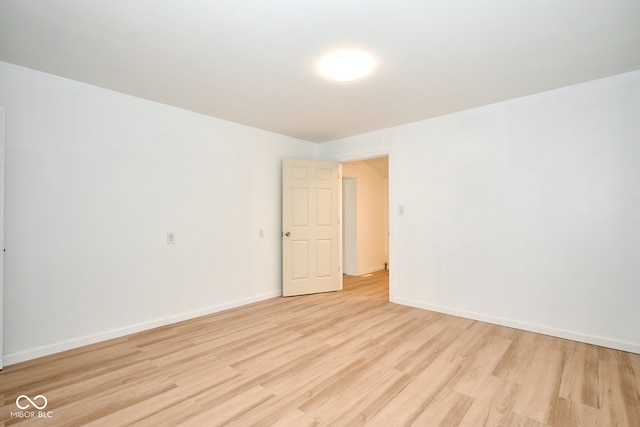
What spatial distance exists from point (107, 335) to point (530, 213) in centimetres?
445

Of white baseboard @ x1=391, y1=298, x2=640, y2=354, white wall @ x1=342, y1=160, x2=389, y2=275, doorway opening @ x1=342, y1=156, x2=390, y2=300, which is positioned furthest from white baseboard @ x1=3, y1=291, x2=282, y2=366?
→ white wall @ x1=342, y1=160, x2=389, y2=275

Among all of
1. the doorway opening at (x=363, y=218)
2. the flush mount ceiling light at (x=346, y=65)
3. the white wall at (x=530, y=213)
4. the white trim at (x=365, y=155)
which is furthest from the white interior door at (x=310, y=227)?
the flush mount ceiling light at (x=346, y=65)

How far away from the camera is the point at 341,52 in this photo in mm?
2270

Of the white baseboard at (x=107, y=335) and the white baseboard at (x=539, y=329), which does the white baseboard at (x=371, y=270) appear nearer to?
the white baseboard at (x=539, y=329)

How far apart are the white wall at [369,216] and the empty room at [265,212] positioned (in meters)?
1.91

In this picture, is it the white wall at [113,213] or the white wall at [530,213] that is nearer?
the white wall at [113,213]

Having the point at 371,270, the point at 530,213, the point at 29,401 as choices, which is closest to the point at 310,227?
the point at 371,270

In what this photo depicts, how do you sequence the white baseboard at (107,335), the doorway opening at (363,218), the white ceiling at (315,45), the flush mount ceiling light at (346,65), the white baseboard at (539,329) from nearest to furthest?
the white ceiling at (315,45)
the flush mount ceiling light at (346,65)
the white baseboard at (107,335)
the white baseboard at (539,329)
the doorway opening at (363,218)

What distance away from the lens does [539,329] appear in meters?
3.07

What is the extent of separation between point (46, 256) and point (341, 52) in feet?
9.95

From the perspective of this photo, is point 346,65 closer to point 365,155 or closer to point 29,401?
point 365,155

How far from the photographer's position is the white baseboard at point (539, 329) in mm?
2665

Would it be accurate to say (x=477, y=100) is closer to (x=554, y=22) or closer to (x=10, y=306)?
(x=554, y=22)

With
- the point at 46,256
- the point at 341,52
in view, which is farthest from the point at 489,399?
the point at 46,256
